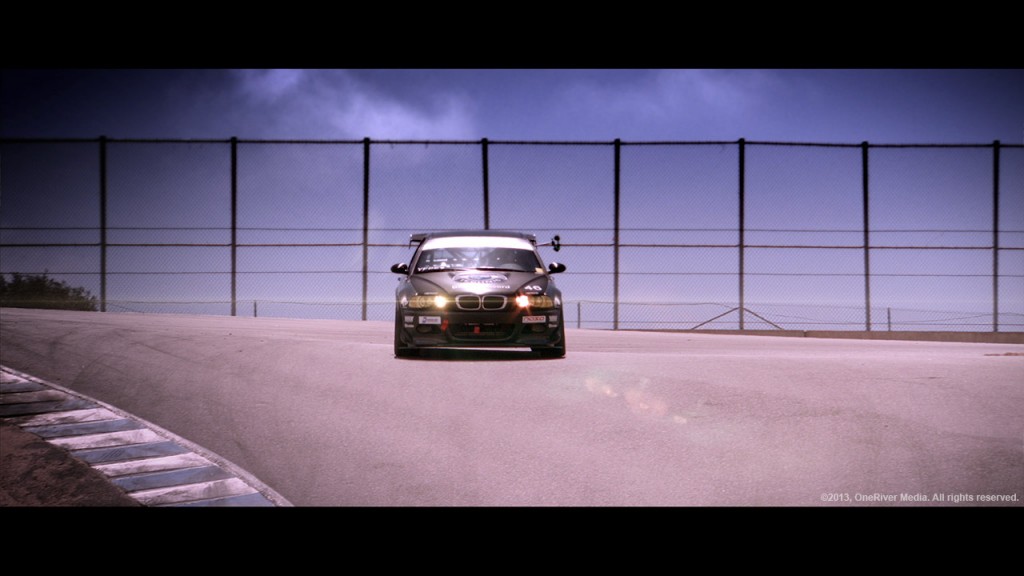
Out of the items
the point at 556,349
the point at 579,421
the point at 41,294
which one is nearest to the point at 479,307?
the point at 556,349

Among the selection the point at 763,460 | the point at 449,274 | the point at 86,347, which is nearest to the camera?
the point at 763,460

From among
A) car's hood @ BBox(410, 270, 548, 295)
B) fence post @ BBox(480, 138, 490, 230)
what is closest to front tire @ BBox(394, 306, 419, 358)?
car's hood @ BBox(410, 270, 548, 295)

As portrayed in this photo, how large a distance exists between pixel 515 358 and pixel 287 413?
2902 mm

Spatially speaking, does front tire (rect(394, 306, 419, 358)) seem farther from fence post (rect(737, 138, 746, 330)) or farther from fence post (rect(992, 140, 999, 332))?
fence post (rect(992, 140, 999, 332))

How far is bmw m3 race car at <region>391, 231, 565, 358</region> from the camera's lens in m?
8.23

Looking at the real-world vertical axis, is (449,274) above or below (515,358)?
above

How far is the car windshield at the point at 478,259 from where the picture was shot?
8984 mm

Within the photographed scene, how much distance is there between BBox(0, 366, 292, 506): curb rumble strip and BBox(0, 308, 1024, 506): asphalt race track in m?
0.37

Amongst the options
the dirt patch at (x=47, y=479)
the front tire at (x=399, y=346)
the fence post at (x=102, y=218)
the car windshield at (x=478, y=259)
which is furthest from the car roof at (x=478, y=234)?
the fence post at (x=102, y=218)

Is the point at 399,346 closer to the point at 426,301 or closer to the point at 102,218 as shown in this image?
the point at 426,301

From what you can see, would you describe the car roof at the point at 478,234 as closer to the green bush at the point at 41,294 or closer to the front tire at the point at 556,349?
the front tire at the point at 556,349
